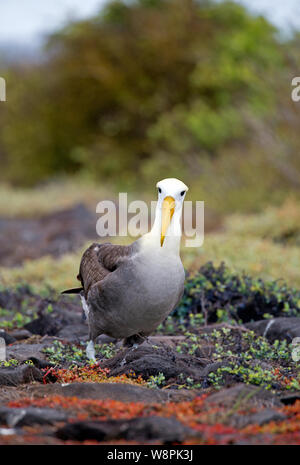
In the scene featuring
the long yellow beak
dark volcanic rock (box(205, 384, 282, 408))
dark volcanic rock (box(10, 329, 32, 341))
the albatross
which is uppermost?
the long yellow beak

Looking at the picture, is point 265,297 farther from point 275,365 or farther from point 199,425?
point 199,425

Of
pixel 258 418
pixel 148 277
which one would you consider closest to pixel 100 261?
pixel 148 277

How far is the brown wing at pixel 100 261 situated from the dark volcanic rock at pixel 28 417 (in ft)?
4.61

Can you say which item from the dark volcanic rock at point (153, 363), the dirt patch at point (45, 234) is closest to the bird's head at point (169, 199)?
the dark volcanic rock at point (153, 363)

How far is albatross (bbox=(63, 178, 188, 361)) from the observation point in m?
4.45

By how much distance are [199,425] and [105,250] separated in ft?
6.58

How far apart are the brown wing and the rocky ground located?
509 mm

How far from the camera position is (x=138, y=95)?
21.6 meters

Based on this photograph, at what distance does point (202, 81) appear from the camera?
2019 centimetres

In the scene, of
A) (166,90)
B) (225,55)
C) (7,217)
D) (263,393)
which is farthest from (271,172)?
(263,393)

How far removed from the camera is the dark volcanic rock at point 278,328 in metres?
5.80
